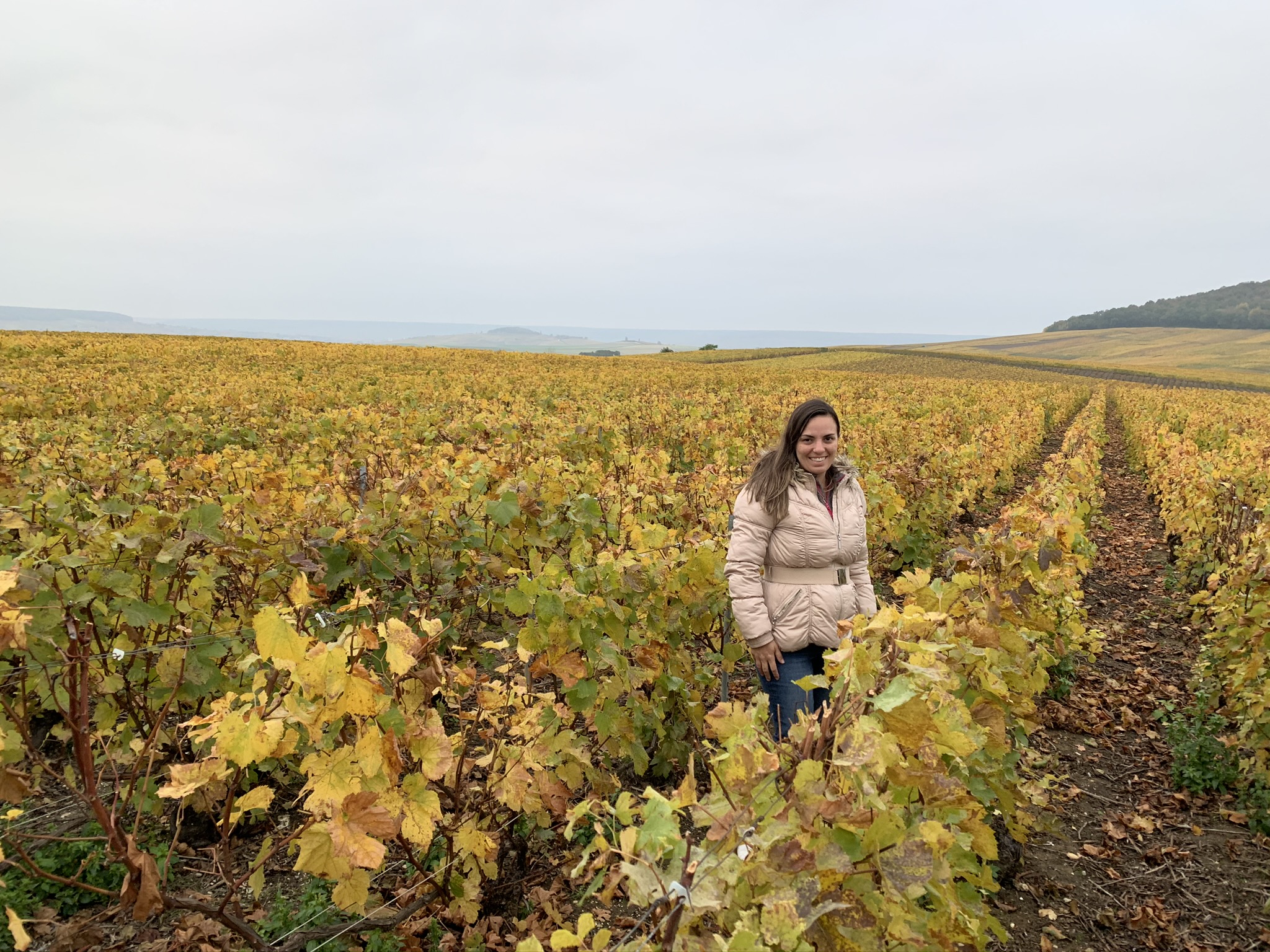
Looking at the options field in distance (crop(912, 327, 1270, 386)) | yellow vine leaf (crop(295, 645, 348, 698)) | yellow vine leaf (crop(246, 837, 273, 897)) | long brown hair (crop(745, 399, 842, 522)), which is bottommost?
yellow vine leaf (crop(246, 837, 273, 897))

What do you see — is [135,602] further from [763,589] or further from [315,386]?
[315,386]

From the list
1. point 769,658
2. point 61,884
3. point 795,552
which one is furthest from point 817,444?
point 61,884

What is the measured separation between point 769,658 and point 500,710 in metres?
1.16

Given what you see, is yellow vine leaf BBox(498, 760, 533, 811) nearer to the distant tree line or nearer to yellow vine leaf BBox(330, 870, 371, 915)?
yellow vine leaf BBox(330, 870, 371, 915)

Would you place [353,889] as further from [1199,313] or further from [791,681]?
[1199,313]

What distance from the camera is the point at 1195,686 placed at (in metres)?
4.77

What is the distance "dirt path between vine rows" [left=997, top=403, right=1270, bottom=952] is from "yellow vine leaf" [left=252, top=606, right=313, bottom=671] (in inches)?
122

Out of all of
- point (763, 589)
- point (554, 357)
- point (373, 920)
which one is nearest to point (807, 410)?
point (763, 589)

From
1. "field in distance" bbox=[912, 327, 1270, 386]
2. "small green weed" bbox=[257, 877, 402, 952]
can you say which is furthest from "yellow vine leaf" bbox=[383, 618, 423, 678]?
"field in distance" bbox=[912, 327, 1270, 386]

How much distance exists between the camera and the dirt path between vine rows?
2941 mm

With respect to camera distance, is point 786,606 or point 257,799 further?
point 786,606

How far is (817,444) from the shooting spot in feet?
9.65

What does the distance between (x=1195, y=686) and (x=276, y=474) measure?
634 centimetres

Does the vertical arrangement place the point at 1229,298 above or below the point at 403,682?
above
